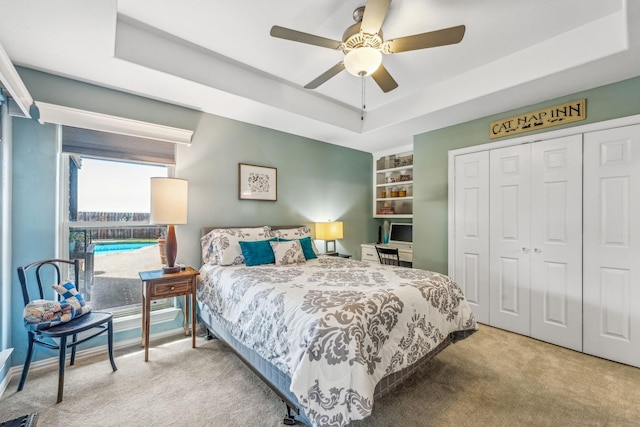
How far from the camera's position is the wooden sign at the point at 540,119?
8.51 ft

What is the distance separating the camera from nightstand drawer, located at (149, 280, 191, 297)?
2.42 meters

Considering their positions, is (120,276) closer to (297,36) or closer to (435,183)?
(297,36)

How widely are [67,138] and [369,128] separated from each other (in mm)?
3292

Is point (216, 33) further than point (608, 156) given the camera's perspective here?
No

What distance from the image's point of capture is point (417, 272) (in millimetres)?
2420

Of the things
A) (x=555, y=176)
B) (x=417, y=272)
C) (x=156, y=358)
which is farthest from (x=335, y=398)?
(x=555, y=176)

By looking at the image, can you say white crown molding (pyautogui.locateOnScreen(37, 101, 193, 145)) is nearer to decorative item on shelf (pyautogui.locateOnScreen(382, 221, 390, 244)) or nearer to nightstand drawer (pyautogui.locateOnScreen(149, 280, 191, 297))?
nightstand drawer (pyautogui.locateOnScreen(149, 280, 191, 297))

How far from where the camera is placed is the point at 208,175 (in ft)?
10.5

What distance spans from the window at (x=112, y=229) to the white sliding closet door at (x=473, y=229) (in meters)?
3.50

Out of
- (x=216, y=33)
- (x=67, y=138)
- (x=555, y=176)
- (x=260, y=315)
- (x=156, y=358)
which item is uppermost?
(x=216, y=33)

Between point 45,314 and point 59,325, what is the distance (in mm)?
118

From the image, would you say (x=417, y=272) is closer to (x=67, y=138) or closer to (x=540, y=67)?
(x=540, y=67)

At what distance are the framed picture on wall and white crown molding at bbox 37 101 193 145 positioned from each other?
74cm

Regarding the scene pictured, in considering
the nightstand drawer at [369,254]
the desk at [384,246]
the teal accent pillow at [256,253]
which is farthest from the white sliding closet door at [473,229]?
the teal accent pillow at [256,253]
